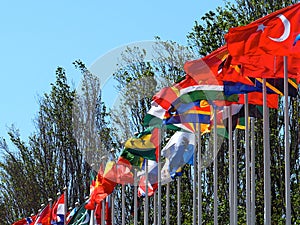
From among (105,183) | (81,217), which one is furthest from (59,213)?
(105,183)

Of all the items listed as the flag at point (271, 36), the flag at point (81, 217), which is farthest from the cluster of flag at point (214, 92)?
the flag at point (81, 217)

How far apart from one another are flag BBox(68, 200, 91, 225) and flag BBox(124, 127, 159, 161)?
791 cm

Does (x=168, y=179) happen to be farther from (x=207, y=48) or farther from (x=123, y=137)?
(x=123, y=137)

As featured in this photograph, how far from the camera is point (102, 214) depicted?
35.2 meters

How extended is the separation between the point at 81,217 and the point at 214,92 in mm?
16241

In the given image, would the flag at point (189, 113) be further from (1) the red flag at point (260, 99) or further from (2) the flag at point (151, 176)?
(2) the flag at point (151, 176)

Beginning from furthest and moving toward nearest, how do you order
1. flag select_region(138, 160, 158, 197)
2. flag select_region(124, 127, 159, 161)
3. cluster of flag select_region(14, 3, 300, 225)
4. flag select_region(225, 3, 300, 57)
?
1. flag select_region(138, 160, 158, 197)
2. flag select_region(124, 127, 159, 161)
3. cluster of flag select_region(14, 3, 300, 225)
4. flag select_region(225, 3, 300, 57)

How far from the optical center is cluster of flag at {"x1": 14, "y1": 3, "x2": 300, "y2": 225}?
56.1 ft

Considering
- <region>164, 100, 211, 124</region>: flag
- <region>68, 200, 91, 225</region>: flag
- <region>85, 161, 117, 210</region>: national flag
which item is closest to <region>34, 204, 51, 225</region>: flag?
<region>68, 200, 91, 225</region>: flag

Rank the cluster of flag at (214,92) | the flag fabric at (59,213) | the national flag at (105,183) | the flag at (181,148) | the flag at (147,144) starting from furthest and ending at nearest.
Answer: the flag fabric at (59,213)
the national flag at (105,183)
the flag at (147,144)
the flag at (181,148)
the cluster of flag at (214,92)

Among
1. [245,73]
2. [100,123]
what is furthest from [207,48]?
[245,73]

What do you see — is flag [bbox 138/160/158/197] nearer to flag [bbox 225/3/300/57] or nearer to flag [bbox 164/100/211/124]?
flag [bbox 164/100/211/124]

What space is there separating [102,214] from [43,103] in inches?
742

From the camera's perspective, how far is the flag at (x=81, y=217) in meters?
36.2
